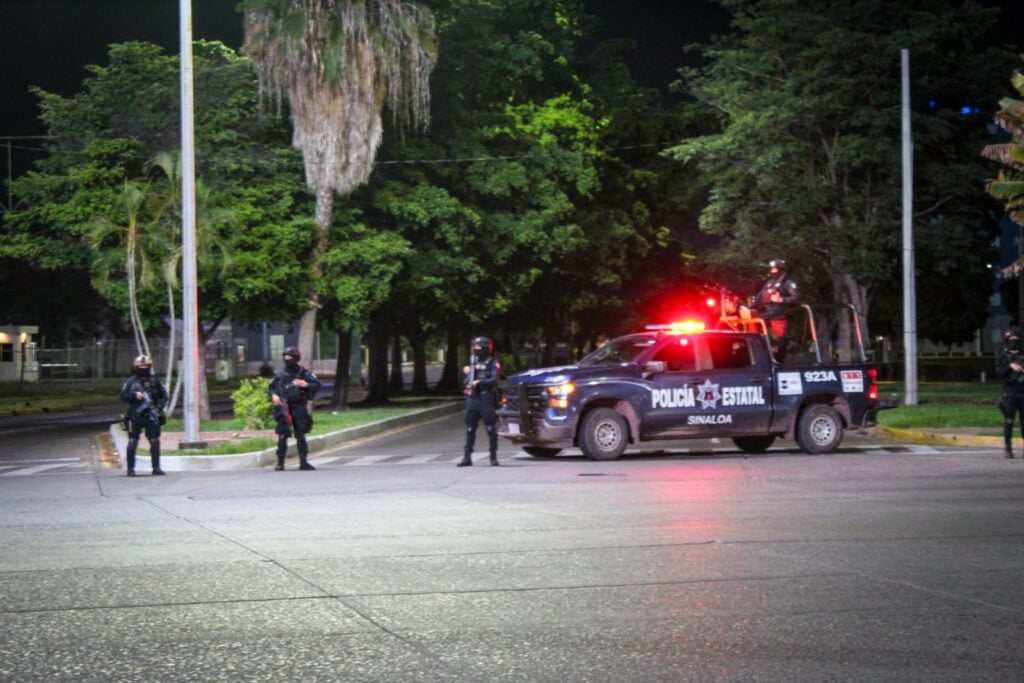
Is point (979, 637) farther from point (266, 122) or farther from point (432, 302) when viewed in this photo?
point (432, 302)

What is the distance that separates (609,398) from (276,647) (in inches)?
565

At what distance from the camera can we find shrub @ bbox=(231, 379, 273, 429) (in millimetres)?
29422

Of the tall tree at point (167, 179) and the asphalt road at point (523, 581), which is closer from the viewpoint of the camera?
the asphalt road at point (523, 581)

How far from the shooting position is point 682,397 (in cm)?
2188

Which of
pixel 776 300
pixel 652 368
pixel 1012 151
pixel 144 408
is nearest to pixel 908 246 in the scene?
pixel 1012 151

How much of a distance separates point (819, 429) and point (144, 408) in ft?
34.5

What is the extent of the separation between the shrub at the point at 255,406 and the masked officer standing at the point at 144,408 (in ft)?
28.3

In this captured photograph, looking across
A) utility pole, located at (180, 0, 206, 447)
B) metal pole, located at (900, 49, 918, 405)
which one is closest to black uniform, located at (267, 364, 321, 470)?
utility pole, located at (180, 0, 206, 447)

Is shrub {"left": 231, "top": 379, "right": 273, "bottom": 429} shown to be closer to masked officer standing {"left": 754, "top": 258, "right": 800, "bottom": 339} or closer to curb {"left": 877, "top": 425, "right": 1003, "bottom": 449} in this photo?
masked officer standing {"left": 754, "top": 258, "right": 800, "bottom": 339}

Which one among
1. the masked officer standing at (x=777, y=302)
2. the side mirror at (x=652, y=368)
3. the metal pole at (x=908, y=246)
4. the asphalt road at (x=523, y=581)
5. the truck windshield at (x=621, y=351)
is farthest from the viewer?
the metal pole at (x=908, y=246)

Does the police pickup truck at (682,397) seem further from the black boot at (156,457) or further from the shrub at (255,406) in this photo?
the shrub at (255,406)

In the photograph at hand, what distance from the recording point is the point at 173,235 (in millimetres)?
33469

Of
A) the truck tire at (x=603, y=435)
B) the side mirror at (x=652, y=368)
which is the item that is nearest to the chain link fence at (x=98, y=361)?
the truck tire at (x=603, y=435)

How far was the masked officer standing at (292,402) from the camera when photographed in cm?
2061
